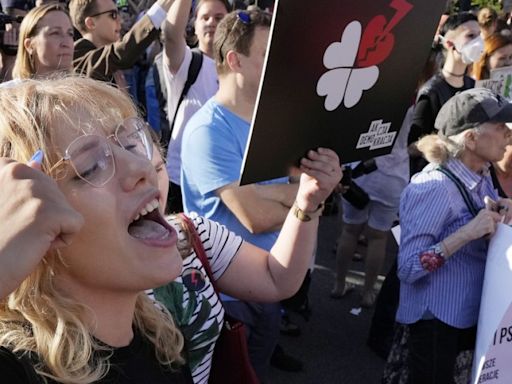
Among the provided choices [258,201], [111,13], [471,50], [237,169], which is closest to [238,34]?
[237,169]

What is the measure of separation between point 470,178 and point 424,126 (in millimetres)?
1623

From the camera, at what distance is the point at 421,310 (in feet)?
8.02

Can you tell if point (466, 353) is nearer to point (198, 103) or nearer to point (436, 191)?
point (436, 191)

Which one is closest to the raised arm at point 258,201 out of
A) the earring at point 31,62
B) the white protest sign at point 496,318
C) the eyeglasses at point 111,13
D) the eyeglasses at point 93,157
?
the white protest sign at point 496,318

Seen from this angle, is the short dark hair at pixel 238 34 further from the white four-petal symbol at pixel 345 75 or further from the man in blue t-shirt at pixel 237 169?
the white four-petal symbol at pixel 345 75

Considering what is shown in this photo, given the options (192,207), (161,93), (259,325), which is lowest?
(259,325)

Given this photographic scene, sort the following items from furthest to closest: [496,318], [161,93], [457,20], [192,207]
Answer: [457,20]
[161,93]
[192,207]
[496,318]

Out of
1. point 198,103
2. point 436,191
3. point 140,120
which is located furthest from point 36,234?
point 198,103

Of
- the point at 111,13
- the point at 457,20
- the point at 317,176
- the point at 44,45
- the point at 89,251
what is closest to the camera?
the point at 89,251

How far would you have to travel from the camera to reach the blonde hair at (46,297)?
1.09 metres

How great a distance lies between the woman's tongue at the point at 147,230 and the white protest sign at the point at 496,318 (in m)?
1.39

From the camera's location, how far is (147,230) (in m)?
1.26

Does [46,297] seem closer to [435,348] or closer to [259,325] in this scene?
[259,325]

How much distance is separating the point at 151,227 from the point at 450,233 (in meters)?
1.51
